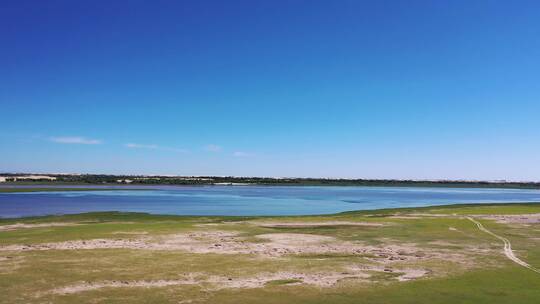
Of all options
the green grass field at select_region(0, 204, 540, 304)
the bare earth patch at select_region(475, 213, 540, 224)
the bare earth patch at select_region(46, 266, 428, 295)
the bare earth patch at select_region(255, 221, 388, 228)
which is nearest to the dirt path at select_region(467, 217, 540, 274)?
the green grass field at select_region(0, 204, 540, 304)

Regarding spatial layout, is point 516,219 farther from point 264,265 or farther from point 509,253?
point 264,265

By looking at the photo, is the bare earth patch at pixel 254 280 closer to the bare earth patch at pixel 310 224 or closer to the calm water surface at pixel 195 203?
the bare earth patch at pixel 310 224

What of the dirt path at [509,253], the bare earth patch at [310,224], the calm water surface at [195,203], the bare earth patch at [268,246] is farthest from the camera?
the calm water surface at [195,203]

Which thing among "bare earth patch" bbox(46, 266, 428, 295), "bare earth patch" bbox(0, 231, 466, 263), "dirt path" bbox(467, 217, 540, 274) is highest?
"dirt path" bbox(467, 217, 540, 274)

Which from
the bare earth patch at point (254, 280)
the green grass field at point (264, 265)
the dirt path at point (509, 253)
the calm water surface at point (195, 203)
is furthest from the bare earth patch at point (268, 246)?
the calm water surface at point (195, 203)

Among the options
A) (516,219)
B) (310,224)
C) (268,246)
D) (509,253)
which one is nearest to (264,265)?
(268,246)

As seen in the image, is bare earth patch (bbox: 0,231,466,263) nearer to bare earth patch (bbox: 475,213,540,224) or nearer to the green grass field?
the green grass field

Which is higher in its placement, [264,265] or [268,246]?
[268,246]

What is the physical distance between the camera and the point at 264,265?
20812mm

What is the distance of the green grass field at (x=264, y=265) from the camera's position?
15789 millimetres

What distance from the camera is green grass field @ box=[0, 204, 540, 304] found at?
15.8m

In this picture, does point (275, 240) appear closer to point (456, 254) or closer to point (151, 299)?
point (456, 254)

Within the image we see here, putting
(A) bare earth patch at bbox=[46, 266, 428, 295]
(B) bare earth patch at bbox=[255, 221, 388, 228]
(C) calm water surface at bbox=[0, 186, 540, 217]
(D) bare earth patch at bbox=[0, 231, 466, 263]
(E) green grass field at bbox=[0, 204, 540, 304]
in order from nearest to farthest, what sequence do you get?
(E) green grass field at bbox=[0, 204, 540, 304], (A) bare earth patch at bbox=[46, 266, 428, 295], (D) bare earth patch at bbox=[0, 231, 466, 263], (B) bare earth patch at bbox=[255, 221, 388, 228], (C) calm water surface at bbox=[0, 186, 540, 217]

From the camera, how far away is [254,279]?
18.2 m
